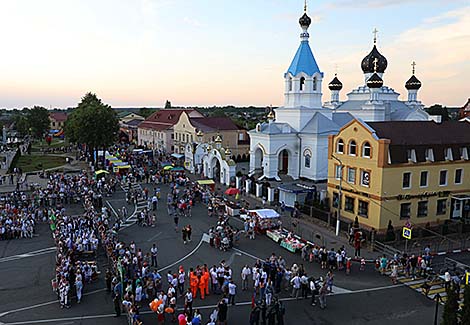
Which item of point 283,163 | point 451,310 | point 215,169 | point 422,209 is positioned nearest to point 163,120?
point 215,169

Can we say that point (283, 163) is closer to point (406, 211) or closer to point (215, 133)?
point (215, 133)

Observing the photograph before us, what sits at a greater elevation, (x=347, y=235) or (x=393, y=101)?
(x=393, y=101)

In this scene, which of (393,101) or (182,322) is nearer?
(182,322)

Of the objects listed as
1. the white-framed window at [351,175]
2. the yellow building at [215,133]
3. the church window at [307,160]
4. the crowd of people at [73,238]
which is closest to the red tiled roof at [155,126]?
the yellow building at [215,133]

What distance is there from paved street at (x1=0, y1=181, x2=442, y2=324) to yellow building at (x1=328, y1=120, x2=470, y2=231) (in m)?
7.25

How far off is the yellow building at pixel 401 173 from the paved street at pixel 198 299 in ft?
23.8

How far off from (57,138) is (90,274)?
361ft

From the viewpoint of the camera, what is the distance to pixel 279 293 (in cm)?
1998

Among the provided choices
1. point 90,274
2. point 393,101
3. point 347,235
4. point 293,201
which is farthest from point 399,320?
point 393,101

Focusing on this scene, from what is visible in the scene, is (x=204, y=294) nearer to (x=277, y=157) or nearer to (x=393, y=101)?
(x=277, y=157)

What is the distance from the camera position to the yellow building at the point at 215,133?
61.8 meters

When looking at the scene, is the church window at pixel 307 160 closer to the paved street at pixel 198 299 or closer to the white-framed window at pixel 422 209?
the white-framed window at pixel 422 209

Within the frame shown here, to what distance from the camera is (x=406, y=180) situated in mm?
29516

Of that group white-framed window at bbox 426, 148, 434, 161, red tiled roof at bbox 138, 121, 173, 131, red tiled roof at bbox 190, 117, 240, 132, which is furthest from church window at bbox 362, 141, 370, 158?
A: red tiled roof at bbox 138, 121, 173, 131
